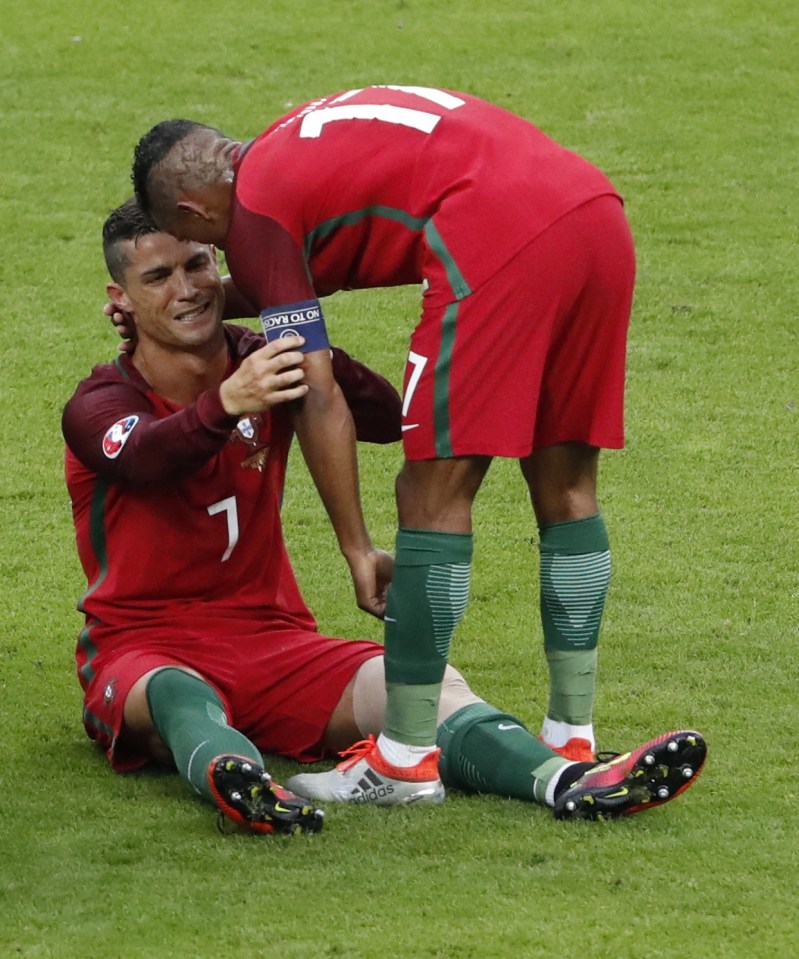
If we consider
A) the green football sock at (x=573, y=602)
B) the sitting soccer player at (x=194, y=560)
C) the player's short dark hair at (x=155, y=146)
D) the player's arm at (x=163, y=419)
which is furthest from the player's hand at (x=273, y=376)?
the green football sock at (x=573, y=602)

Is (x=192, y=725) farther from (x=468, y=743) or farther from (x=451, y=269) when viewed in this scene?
(x=451, y=269)

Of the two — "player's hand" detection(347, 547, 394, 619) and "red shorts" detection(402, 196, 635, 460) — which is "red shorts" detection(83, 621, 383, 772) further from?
"red shorts" detection(402, 196, 635, 460)

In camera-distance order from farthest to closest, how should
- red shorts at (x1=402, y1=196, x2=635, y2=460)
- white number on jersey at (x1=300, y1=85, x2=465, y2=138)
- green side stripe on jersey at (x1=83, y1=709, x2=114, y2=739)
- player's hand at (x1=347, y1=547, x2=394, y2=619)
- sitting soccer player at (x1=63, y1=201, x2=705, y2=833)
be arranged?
green side stripe on jersey at (x1=83, y1=709, x2=114, y2=739)
sitting soccer player at (x1=63, y1=201, x2=705, y2=833)
player's hand at (x1=347, y1=547, x2=394, y2=619)
white number on jersey at (x1=300, y1=85, x2=465, y2=138)
red shorts at (x1=402, y1=196, x2=635, y2=460)

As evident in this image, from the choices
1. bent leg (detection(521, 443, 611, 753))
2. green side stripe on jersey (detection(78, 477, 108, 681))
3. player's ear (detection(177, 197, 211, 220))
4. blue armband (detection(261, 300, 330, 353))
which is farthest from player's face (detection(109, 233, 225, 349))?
bent leg (detection(521, 443, 611, 753))

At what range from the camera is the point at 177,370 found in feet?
14.7

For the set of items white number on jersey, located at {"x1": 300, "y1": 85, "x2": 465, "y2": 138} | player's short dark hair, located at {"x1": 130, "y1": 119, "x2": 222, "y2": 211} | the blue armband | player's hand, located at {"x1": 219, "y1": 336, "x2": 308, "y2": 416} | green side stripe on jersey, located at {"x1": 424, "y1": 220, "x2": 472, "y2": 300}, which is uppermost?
white number on jersey, located at {"x1": 300, "y1": 85, "x2": 465, "y2": 138}

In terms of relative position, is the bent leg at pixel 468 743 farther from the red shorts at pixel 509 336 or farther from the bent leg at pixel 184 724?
the red shorts at pixel 509 336

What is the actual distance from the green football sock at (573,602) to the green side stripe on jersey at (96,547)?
1.11 metres

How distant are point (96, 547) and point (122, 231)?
78cm

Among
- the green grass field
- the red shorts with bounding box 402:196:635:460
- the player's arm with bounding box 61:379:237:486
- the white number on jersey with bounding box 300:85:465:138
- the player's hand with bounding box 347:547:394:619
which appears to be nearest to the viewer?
the green grass field

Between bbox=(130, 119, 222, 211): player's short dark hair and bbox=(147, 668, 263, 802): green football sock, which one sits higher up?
bbox=(130, 119, 222, 211): player's short dark hair

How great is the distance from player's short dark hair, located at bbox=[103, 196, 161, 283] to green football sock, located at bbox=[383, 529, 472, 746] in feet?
3.58

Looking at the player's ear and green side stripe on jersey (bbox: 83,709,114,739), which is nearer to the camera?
the player's ear

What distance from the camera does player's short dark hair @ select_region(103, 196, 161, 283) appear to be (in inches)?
174
